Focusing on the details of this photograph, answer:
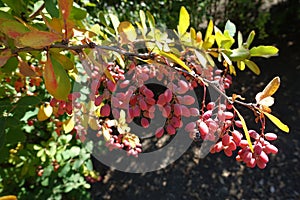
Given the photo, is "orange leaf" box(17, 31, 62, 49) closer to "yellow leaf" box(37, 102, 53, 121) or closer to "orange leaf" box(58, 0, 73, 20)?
"orange leaf" box(58, 0, 73, 20)

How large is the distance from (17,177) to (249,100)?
244cm

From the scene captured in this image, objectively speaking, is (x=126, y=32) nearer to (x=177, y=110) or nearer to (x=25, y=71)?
(x=177, y=110)

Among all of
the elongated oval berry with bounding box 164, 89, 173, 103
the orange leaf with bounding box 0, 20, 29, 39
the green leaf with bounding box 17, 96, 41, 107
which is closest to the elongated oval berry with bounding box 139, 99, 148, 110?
the elongated oval berry with bounding box 164, 89, 173, 103

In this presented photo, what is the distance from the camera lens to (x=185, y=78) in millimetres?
→ 843

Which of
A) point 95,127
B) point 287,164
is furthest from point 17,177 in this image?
point 287,164

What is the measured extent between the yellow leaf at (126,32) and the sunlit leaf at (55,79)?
191 millimetres

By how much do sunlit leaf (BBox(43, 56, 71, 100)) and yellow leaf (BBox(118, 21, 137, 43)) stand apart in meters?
0.19

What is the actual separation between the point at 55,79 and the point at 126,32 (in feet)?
0.73

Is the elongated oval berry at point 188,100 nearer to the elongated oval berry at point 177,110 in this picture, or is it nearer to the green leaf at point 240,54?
the elongated oval berry at point 177,110

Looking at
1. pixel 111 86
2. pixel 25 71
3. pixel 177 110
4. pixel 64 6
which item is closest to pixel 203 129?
Answer: pixel 177 110

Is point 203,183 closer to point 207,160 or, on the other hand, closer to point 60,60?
point 207,160

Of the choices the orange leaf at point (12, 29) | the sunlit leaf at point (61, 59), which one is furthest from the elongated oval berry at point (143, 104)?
the orange leaf at point (12, 29)

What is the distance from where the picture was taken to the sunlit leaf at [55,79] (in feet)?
1.89

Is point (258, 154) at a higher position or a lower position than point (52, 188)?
higher
